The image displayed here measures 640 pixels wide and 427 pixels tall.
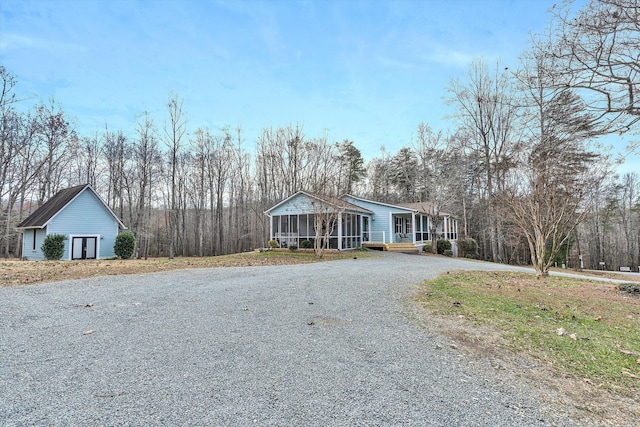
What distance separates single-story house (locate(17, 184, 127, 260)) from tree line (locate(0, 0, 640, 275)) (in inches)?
149

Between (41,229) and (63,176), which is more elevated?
(63,176)

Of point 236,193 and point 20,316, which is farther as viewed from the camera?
point 236,193

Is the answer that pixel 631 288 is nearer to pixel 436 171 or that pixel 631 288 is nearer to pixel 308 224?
pixel 308 224

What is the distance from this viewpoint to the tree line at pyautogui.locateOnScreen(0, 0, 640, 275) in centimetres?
534

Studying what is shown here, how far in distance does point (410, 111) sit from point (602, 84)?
11.6 m

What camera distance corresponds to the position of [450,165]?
86.4 feet

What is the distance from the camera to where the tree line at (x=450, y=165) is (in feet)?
17.5

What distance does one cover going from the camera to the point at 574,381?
2902 millimetres

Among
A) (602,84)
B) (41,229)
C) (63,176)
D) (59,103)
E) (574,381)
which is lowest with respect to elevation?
(574,381)

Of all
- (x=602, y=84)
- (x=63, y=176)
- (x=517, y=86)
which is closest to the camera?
(x=602, y=84)

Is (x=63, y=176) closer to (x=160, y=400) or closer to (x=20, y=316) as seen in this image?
(x=20, y=316)

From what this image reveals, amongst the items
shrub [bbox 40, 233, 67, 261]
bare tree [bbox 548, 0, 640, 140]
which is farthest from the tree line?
shrub [bbox 40, 233, 67, 261]

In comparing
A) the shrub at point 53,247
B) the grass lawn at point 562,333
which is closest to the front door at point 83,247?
the shrub at point 53,247

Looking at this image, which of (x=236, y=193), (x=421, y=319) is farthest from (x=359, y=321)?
(x=236, y=193)
